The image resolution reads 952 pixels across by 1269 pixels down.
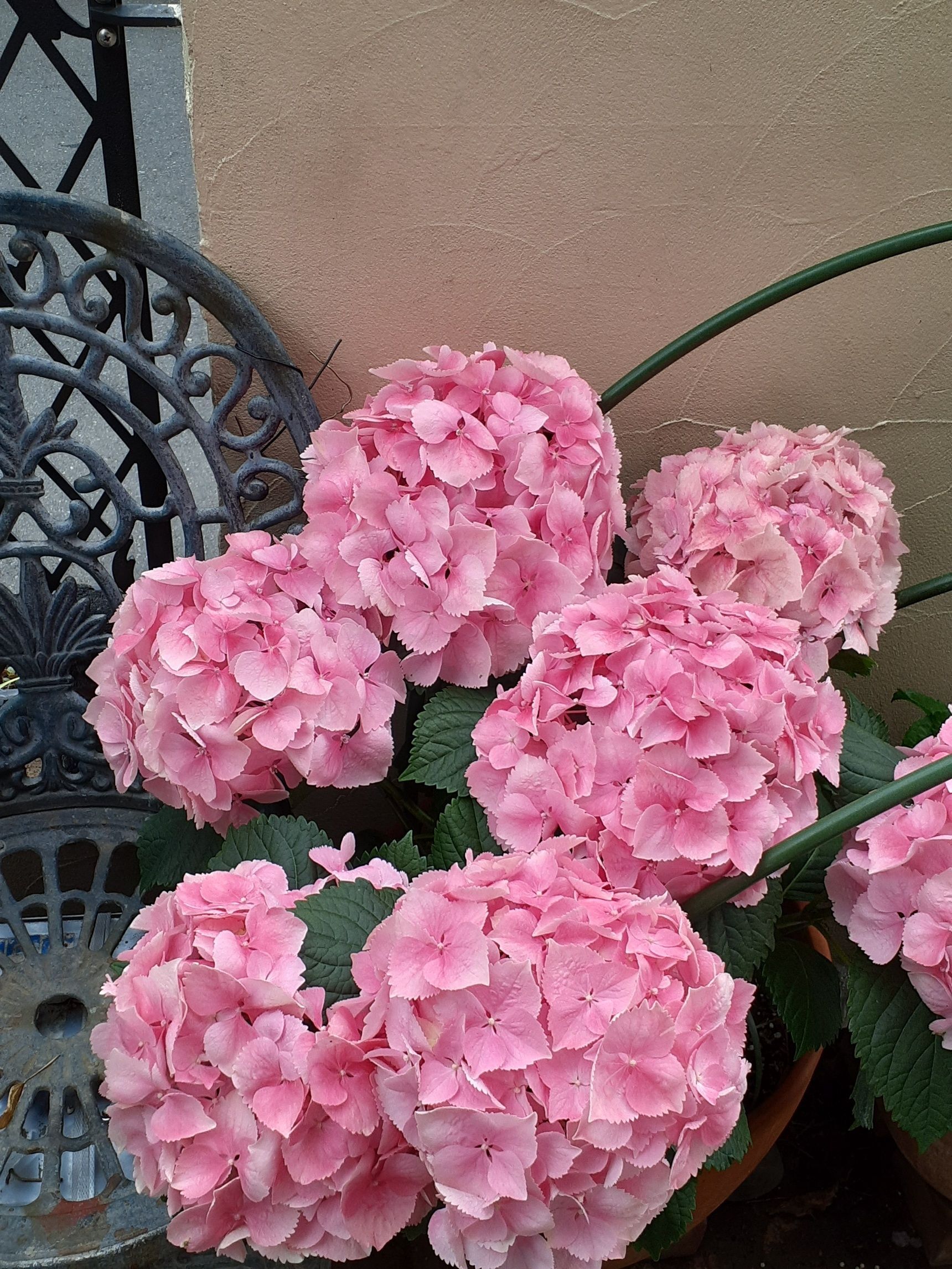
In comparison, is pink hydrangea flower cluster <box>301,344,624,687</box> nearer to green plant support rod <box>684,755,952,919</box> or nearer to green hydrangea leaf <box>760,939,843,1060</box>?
green plant support rod <box>684,755,952,919</box>

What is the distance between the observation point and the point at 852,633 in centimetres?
106

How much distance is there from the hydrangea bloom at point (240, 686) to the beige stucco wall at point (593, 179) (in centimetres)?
44

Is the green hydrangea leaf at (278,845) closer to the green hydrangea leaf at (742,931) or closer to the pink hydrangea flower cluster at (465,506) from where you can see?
the pink hydrangea flower cluster at (465,506)

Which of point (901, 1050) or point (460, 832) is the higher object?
point (460, 832)

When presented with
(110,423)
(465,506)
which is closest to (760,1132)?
(465,506)

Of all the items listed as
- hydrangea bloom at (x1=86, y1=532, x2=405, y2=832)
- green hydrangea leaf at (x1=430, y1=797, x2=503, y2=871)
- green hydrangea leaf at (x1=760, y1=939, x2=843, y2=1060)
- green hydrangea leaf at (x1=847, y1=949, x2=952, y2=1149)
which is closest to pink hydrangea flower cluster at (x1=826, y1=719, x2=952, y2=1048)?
green hydrangea leaf at (x1=847, y1=949, x2=952, y2=1149)

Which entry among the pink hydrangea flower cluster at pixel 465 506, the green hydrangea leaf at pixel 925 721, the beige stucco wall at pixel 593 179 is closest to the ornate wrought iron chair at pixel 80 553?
the beige stucco wall at pixel 593 179

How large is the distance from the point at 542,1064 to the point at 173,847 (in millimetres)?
519

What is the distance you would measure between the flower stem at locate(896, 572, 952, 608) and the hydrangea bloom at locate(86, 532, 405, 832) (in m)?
0.62

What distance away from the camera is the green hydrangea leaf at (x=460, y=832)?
0.90 meters

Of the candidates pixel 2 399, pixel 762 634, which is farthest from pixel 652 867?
pixel 2 399

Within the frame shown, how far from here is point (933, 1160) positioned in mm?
1248

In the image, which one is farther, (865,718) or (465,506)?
(865,718)

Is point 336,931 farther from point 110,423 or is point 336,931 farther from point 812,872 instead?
point 110,423
